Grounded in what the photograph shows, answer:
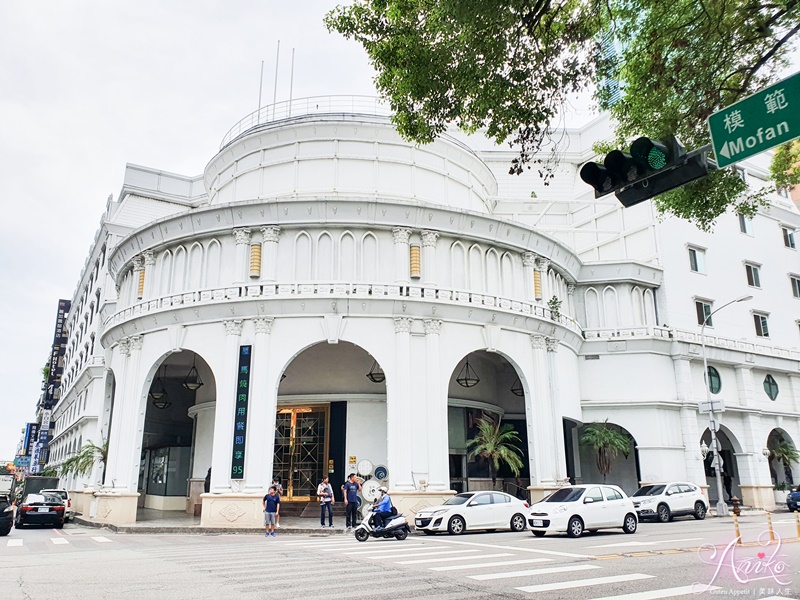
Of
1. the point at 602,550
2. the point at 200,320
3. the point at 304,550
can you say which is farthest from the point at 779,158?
the point at 200,320

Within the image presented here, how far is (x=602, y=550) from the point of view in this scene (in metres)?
14.6

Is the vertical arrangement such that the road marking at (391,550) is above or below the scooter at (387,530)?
below

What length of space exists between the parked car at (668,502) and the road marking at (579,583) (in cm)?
1488

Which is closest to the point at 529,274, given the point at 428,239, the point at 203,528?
the point at 428,239

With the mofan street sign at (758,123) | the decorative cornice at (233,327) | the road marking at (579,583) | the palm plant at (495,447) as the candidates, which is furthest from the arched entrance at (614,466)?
the mofan street sign at (758,123)

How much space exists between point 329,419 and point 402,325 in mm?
5792

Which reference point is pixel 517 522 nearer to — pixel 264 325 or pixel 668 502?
pixel 668 502

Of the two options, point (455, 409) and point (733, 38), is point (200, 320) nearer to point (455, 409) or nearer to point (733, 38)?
point (455, 409)

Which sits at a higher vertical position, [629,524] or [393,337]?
[393,337]

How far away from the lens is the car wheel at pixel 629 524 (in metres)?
19.5

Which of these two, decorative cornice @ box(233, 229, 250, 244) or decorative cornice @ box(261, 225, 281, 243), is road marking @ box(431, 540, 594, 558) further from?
decorative cornice @ box(233, 229, 250, 244)

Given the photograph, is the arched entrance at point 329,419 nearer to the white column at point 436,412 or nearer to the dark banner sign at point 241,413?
the white column at point 436,412

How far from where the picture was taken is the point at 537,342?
28.1 meters

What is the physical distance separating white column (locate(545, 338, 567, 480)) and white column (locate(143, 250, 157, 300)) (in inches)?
678
